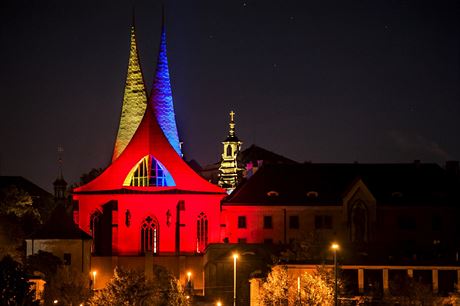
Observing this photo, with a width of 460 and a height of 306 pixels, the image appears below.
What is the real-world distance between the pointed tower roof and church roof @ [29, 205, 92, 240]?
13.7 m

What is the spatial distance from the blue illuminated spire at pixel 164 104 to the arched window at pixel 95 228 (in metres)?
8.41

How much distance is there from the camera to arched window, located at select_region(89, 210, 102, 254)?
292 feet

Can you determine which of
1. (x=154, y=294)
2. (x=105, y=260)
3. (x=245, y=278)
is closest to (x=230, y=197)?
(x=105, y=260)

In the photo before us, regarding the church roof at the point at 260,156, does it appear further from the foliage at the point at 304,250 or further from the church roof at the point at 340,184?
the foliage at the point at 304,250

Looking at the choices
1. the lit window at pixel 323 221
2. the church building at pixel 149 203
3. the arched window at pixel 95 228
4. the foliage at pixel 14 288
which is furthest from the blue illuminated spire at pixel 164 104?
the foliage at pixel 14 288

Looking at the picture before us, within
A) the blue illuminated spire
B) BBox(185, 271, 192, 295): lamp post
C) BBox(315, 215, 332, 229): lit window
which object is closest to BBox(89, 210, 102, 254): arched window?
BBox(185, 271, 192, 295): lamp post

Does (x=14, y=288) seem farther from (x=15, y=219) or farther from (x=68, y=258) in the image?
(x=15, y=219)

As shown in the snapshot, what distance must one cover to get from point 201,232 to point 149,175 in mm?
5462

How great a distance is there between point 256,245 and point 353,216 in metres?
14.2

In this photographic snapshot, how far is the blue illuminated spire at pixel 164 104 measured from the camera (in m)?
95.8

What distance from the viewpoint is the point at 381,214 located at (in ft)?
307

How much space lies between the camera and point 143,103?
97.3 metres

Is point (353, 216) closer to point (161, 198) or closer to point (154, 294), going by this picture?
point (161, 198)

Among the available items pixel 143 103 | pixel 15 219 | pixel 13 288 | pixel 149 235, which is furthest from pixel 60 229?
pixel 13 288
